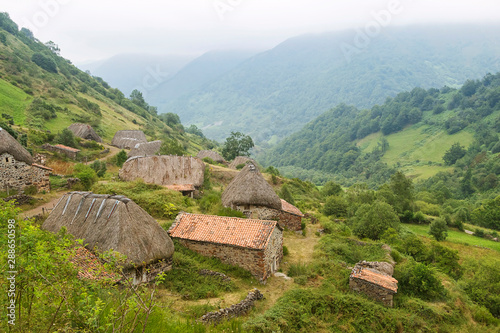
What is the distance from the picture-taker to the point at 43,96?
50.6 metres

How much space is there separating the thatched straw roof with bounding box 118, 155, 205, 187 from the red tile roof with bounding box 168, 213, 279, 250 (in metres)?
10.2

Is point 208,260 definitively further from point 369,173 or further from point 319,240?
point 369,173

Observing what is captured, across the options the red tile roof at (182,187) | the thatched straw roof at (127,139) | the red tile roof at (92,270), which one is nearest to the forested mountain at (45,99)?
the thatched straw roof at (127,139)

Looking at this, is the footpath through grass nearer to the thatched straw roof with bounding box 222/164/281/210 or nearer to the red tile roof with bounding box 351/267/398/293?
the thatched straw roof with bounding box 222/164/281/210

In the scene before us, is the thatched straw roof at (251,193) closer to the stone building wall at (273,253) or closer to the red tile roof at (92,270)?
the stone building wall at (273,253)

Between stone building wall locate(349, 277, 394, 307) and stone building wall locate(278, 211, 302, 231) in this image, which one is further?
stone building wall locate(278, 211, 302, 231)

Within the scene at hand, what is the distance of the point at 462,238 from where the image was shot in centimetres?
3047

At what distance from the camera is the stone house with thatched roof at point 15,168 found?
63.1 ft

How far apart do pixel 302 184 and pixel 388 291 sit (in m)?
35.7

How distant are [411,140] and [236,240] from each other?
311ft

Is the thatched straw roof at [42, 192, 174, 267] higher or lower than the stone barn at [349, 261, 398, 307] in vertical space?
higher

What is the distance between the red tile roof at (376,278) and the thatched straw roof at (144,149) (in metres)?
32.4

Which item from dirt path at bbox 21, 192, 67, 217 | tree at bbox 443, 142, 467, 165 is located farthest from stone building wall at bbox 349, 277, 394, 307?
tree at bbox 443, 142, 467, 165

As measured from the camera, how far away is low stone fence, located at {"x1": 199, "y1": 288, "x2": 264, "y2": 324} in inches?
386
